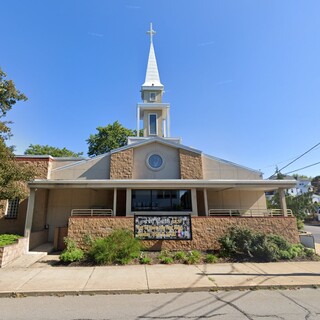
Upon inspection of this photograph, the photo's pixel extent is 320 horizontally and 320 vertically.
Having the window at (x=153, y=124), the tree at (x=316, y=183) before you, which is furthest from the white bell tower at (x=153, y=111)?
the tree at (x=316, y=183)

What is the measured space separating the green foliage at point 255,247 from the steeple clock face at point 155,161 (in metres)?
6.90

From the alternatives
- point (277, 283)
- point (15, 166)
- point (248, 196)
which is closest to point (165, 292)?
point (277, 283)

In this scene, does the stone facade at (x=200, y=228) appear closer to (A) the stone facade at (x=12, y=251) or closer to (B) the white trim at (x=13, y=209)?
(A) the stone facade at (x=12, y=251)

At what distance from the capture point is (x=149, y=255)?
1098cm

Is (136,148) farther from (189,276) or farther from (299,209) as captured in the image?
(299,209)

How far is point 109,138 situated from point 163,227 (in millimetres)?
23558

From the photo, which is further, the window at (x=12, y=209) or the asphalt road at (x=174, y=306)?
the window at (x=12, y=209)

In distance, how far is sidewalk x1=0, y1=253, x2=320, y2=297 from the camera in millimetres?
6551

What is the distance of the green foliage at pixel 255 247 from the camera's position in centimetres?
1059

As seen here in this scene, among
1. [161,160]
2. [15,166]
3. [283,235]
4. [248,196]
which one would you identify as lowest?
[283,235]

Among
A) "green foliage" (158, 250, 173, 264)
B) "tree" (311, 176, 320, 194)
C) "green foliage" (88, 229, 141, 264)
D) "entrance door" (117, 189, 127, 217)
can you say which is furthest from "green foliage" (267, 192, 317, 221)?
"tree" (311, 176, 320, 194)

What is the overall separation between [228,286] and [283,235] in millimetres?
7801

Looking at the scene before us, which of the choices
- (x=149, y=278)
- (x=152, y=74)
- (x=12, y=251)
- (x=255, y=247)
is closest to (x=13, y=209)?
(x=12, y=251)

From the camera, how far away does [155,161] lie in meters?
16.5
